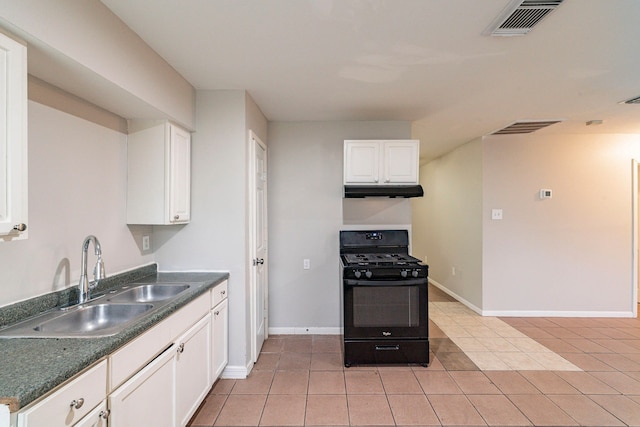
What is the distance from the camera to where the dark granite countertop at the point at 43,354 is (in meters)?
0.90

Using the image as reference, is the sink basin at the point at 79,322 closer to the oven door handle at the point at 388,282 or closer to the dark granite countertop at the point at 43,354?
the dark granite countertop at the point at 43,354

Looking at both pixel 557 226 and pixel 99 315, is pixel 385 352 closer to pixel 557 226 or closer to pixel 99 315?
pixel 99 315

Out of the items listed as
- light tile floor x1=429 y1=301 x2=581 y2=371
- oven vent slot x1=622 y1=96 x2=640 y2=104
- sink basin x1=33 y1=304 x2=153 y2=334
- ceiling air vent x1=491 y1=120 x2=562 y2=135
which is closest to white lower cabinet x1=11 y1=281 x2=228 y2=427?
sink basin x1=33 y1=304 x2=153 y2=334

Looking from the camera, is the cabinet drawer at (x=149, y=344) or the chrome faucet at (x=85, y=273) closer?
the cabinet drawer at (x=149, y=344)

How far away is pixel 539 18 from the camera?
163cm

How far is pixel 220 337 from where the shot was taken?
2379 mm

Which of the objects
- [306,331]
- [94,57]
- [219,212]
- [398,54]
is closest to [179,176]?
[219,212]

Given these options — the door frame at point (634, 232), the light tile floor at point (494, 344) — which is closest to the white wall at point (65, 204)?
the light tile floor at point (494, 344)

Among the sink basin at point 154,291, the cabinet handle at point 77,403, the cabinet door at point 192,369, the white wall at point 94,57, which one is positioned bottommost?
the cabinet door at point 192,369

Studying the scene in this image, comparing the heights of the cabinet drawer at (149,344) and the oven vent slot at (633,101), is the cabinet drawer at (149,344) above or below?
below

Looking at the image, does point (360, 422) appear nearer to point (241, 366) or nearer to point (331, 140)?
point (241, 366)

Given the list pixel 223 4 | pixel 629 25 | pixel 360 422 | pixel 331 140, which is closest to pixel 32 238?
pixel 223 4

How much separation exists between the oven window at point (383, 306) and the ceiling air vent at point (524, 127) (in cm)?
237

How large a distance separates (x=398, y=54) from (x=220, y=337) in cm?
239
